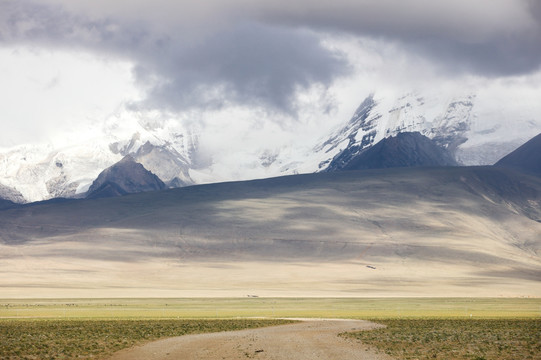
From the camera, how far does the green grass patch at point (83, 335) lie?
56.4 m

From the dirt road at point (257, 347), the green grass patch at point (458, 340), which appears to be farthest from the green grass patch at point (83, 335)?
the green grass patch at point (458, 340)

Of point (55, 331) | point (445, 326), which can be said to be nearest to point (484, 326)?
point (445, 326)

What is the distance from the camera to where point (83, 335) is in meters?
70.9

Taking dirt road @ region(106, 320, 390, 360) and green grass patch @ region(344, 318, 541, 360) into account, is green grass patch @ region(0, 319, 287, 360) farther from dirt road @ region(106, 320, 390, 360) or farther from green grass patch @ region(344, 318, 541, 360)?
green grass patch @ region(344, 318, 541, 360)

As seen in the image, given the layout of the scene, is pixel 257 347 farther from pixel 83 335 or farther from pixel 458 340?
pixel 83 335

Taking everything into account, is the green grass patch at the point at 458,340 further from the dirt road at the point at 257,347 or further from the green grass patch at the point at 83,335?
the green grass patch at the point at 83,335

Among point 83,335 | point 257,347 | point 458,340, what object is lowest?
point 83,335

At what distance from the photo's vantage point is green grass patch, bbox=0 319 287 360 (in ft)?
185

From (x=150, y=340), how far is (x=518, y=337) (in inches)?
1162

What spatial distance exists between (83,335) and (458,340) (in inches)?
1225

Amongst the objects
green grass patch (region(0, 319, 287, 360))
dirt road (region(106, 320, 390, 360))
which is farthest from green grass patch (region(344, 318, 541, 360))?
green grass patch (region(0, 319, 287, 360))

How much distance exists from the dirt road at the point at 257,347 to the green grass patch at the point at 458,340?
8.58 ft

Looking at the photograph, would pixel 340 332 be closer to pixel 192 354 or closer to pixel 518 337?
pixel 518 337

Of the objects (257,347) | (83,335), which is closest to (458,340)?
(257,347)
